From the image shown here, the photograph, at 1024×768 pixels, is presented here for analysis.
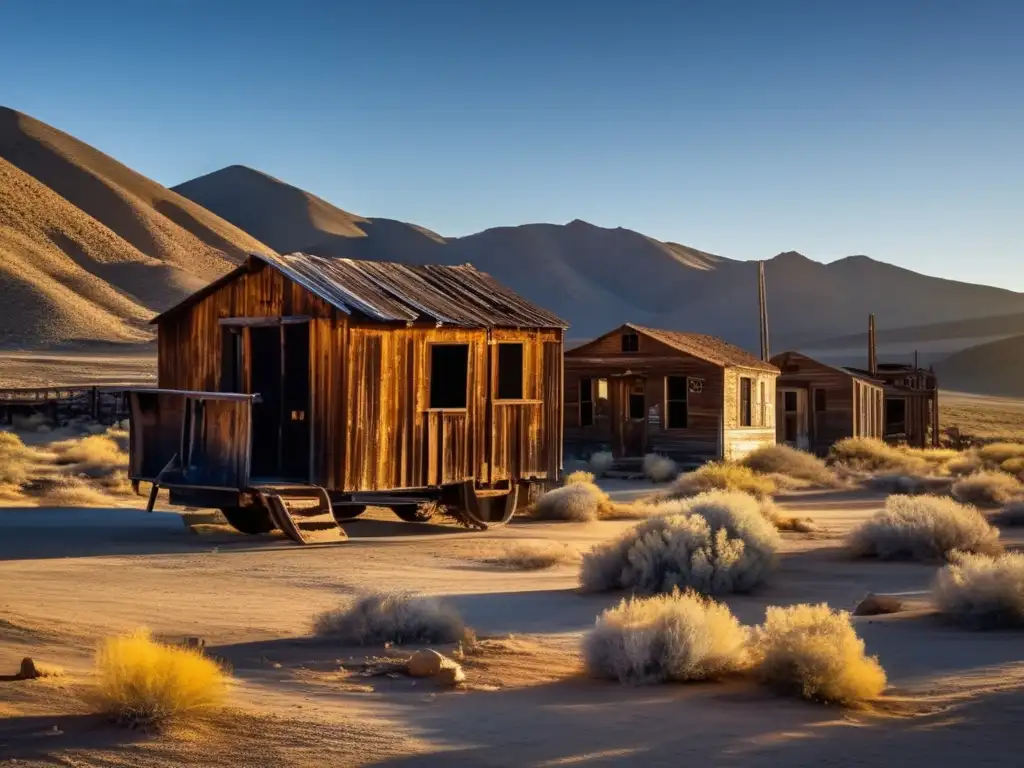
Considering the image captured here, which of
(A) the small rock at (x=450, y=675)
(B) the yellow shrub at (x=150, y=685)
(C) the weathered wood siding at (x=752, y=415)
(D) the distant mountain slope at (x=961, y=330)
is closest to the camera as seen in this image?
(B) the yellow shrub at (x=150, y=685)

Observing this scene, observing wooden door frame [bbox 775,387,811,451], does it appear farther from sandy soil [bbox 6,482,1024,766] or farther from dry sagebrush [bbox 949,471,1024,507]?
sandy soil [bbox 6,482,1024,766]

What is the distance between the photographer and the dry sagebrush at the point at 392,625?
A: 980 cm

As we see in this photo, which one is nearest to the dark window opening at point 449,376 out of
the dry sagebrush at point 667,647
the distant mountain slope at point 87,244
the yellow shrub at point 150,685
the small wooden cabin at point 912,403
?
the dry sagebrush at point 667,647

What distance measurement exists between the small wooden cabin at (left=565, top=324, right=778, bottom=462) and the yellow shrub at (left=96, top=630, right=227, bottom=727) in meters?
23.1

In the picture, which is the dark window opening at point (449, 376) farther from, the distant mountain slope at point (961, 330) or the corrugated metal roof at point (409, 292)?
the distant mountain slope at point (961, 330)

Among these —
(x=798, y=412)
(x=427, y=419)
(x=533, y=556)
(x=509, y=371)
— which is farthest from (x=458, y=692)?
(x=798, y=412)

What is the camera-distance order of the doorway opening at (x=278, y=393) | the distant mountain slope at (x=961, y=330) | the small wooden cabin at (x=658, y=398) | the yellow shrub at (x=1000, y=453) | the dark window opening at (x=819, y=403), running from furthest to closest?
1. the distant mountain slope at (x=961, y=330)
2. the dark window opening at (x=819, y=403)
3. the yellow shrub at (x=1000, y=453)
4. the small wooden cabin at (x=658, y=398)
5. the doorway opening at (x=278, y=393)

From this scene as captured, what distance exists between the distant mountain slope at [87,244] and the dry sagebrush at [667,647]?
A: 235 feet

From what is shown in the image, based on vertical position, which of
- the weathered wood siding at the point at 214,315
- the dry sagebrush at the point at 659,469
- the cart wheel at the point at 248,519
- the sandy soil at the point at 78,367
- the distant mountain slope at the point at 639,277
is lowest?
the cart wheel at the point at 248,519

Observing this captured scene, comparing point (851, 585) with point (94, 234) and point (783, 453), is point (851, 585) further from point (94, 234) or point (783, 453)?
point (94, 234)

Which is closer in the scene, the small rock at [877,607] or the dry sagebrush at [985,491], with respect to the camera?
the small rock at [877,607]

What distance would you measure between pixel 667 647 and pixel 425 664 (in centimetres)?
156

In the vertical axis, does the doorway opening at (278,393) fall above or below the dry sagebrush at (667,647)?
above

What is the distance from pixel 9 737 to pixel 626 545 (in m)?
7.57
